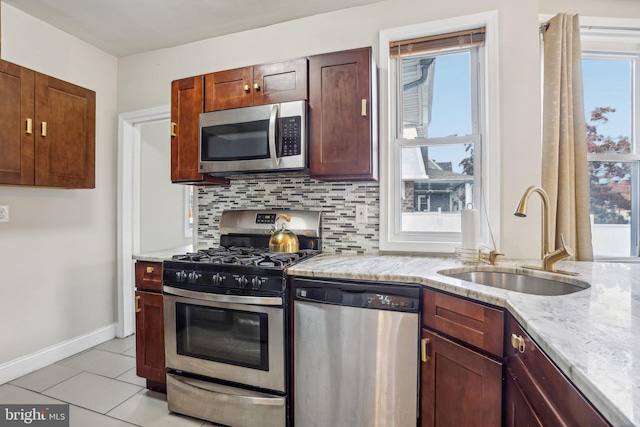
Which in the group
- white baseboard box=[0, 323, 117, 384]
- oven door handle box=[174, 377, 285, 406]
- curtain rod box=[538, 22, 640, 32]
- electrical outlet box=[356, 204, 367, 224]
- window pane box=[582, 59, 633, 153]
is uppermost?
curtain rod box=[538, 22, 640, 32]

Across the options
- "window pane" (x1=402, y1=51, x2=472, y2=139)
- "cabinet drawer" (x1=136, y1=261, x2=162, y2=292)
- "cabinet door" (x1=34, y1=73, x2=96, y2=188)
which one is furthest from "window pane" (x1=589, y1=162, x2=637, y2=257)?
"cabinet door" (x1=34, y1=73, x2=96, y2=188)

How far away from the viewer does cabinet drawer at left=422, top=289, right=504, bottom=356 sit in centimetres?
117

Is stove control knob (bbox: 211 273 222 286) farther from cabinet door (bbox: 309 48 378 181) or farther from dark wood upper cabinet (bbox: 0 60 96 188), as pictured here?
dark wood upper cabinet (bbox: 0 60 96 188)

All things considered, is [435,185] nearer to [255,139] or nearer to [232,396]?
[255,139]

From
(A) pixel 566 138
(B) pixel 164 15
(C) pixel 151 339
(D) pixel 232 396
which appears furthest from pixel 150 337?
(A) pixel 566 138

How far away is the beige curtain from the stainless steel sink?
596mm

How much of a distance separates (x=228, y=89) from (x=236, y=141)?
41cm

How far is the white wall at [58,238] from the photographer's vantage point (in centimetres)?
233

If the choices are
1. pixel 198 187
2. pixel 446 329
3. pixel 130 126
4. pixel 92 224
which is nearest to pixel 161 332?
pixel 198 187

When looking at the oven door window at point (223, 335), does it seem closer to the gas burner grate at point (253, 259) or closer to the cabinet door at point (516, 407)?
the gas burner grate at point (253, 259)

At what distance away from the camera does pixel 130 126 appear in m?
3.07

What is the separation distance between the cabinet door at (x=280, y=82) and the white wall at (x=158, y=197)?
2.00 meters

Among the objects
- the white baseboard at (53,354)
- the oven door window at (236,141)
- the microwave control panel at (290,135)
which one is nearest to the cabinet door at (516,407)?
the microwave control panel at (290,135)

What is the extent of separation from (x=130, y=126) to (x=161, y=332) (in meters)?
2.06
